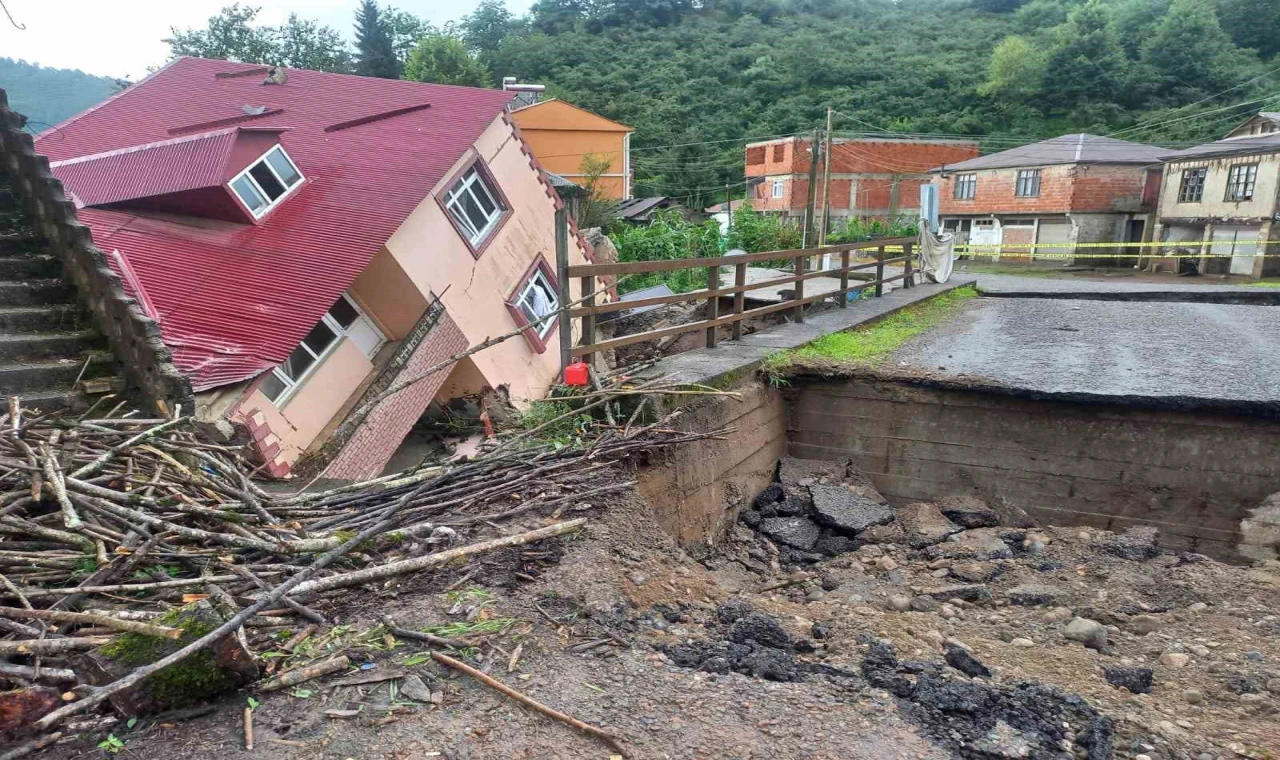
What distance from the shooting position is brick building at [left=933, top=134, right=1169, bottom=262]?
31.7 m

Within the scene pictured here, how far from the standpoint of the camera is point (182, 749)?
219 cm

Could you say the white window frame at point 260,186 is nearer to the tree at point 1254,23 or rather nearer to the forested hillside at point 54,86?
the forested hillside at point 54,86

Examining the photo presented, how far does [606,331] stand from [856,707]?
1320cm

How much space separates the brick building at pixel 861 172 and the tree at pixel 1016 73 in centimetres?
1305

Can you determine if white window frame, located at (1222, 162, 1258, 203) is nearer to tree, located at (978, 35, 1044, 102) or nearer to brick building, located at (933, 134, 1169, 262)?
brick building, located at (933, 134, 1169, 262)

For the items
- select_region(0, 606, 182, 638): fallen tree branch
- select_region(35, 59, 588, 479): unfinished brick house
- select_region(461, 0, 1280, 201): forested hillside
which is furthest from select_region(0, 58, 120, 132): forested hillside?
select_region(0, 606, 182, 638): fallen tree branch

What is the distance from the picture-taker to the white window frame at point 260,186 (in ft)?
35.8

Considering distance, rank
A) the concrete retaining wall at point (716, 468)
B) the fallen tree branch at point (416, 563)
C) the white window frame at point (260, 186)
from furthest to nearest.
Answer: the white window frame at point (260, 186), the concrete retaining wall at point (716, 468), the fallen tree branch at point (416, 563)

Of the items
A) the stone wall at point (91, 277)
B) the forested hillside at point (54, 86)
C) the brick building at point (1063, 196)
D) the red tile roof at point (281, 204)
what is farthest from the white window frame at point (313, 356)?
the forested hillside at point (54, 86)

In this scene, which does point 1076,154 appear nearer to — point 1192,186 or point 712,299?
point 1192,186

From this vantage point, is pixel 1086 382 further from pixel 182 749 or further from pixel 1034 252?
pixel 1034 252

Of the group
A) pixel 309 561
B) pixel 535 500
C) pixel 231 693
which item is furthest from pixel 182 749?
pixel 535 500

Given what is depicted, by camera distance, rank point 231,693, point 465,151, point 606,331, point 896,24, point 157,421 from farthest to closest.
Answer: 1. point 896,24
2. point 606,331
3. point 465,151
4. point 157,421
5. point 231,693

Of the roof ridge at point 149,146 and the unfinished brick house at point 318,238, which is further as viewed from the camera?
the roof ridge at point 149,146
